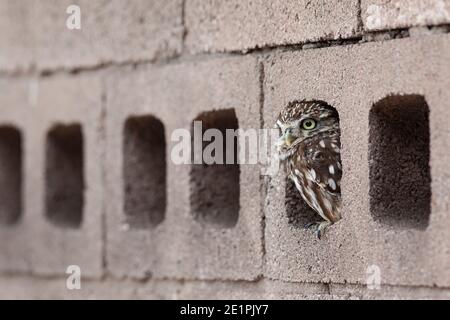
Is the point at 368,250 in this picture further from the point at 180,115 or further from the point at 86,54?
the point at 86,54

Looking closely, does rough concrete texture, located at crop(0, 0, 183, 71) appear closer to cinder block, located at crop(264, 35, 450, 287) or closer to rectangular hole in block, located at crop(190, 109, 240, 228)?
rectangular hole in block, located at crop(190, 109, 240, 228)

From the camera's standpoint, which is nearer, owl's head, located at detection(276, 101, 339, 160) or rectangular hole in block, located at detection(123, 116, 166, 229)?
owl's head, located at detection(276, 101, 339, 160)

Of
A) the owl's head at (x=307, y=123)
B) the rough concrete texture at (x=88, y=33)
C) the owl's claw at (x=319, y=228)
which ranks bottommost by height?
the owl's claw at (x=319, y=228)

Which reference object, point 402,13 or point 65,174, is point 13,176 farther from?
point 402,13

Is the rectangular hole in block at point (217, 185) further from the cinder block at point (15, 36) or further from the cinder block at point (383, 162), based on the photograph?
the cinder block at point (15, 36)

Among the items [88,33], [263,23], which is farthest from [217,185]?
[88,33]

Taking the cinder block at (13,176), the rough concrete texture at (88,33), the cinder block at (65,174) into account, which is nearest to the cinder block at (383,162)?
the rough concrete texture at (88,33)

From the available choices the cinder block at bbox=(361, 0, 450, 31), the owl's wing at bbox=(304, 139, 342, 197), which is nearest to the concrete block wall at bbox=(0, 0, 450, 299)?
the cinder block at bbox=(361, 0, 450, 31)
